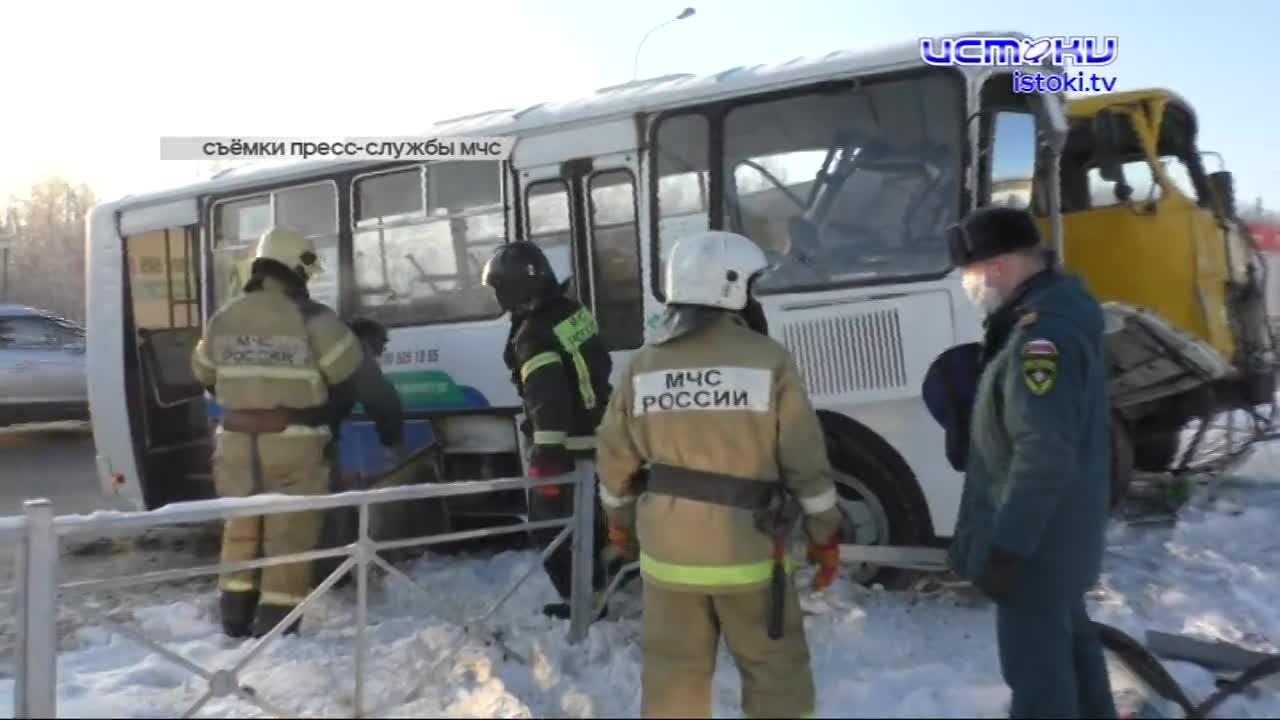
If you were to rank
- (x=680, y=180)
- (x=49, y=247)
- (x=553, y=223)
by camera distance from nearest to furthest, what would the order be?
(x=680, y=180) → (x=553, y=223) → (x=49, y=247)

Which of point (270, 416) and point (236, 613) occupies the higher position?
point (270, 416)

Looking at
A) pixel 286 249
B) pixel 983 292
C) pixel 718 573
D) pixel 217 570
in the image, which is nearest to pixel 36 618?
pixel 217 570

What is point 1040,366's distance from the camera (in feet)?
9.83

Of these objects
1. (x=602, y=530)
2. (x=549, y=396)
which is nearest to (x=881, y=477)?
(x=602, y=530)

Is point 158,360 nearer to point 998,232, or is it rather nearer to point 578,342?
point 578,342

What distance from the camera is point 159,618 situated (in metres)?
5.64

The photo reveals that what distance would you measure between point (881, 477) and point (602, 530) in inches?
53.1

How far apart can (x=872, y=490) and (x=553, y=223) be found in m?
2.26

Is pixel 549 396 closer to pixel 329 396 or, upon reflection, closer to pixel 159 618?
pixel 329 396

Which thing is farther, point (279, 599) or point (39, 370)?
point (39, 370)

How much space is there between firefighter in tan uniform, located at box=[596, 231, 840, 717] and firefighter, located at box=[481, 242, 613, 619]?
4.63ft

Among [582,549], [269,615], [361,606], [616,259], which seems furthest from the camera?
[616,259]

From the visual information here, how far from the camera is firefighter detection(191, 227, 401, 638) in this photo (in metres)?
5.07

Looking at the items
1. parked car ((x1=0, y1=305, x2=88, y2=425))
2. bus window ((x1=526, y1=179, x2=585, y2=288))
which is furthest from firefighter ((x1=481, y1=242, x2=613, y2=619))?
parked car ((x1=0, y1=305, x2=88, y2=425))
